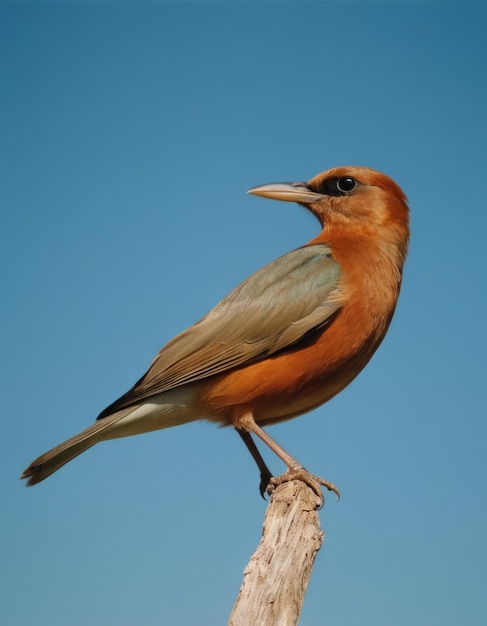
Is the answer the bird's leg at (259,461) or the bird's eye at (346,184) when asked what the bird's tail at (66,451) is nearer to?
the bird's leg at (259,461)

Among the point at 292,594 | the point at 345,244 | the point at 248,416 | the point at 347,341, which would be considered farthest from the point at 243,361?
the point at 292,594

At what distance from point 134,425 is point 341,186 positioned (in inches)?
132

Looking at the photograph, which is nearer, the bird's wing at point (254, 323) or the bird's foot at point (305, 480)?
the bird's foot at point (305, 480)

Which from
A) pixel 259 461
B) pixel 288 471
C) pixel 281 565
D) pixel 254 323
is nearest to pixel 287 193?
pixel 254 323

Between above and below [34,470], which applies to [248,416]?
above

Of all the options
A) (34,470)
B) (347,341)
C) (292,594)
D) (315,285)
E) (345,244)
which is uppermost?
(345,244)

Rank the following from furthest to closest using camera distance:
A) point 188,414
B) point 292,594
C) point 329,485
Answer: point 188,414
point 329,485
point 292,594

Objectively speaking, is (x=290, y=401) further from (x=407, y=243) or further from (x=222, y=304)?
(x=407, y=243)

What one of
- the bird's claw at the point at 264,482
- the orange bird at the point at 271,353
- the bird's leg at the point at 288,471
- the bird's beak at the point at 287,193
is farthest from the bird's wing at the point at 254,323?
the bird's claw at the point at 264,482

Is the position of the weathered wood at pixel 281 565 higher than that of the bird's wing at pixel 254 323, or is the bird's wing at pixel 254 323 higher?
the bird's wing at pixel 254 323

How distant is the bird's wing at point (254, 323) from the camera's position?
731 cm

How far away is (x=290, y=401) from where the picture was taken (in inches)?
287

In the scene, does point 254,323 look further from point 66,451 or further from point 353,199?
point 66,451

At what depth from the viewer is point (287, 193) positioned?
8.66 metres
